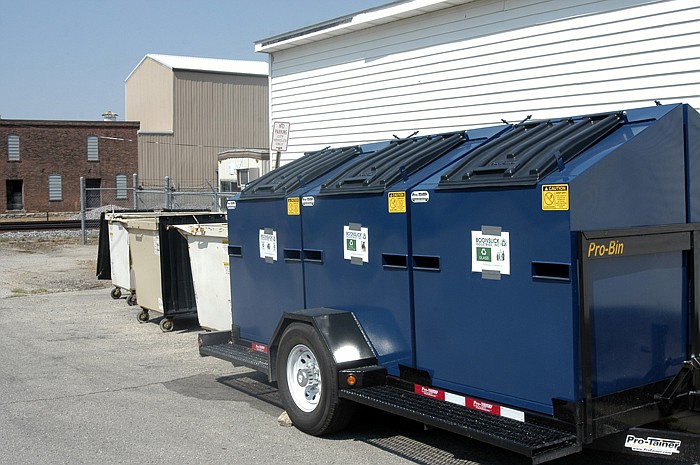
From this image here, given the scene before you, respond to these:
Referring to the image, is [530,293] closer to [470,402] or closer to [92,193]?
[470,402]

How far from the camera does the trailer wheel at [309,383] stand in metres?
6.08

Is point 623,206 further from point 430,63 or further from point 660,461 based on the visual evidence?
point 430,63

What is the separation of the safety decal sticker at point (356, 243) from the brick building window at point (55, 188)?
1894 inches

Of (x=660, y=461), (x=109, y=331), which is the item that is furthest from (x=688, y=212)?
(x=109, y=331)

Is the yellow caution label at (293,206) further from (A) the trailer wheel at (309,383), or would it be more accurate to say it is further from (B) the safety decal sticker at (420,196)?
(B) the safety decal sticker at (420,196)

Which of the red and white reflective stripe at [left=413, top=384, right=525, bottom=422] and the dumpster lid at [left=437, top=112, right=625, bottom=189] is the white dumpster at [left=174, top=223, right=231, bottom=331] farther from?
the dumpster lid at [left=437, top=112, right=625, bottom=189]

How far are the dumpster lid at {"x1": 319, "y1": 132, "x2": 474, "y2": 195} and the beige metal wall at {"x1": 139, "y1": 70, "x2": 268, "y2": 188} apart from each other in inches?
1592

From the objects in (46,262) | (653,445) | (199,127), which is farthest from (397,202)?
(199,127)

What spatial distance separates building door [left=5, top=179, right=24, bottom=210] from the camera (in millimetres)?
49844

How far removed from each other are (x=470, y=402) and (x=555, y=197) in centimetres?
154

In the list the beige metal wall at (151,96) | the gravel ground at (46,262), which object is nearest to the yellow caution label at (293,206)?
the gravel ground at (46,262)

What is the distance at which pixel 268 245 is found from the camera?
24.4ft

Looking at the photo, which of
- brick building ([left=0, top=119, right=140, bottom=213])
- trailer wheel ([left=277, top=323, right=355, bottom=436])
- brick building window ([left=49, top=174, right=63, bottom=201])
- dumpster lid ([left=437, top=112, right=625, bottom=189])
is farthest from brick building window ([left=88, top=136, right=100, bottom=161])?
dumpster lid ([left=437, top=112, right=625, bottom=189])

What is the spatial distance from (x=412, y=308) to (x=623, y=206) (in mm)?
1663
